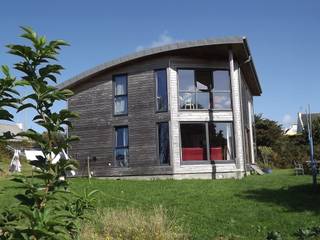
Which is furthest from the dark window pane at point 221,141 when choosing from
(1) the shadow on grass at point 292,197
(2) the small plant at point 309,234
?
(2) the small plant at point 309,234

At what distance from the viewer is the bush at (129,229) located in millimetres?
7562

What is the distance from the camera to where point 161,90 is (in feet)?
73.6

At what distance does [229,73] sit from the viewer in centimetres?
2269

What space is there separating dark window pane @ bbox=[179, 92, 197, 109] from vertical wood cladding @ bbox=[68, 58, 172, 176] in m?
1.09

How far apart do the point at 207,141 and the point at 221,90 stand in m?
2.70

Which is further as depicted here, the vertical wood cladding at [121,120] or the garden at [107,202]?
the vertical wood cladding at [121,120]

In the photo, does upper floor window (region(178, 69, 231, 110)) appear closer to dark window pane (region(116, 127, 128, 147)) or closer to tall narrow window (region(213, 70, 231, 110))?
tall narrow window (region(213, 70, 231, 110))

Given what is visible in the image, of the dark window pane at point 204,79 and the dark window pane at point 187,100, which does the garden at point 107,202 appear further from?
the dark window pane at point 204,79

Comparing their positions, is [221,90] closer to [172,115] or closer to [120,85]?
[172,115]

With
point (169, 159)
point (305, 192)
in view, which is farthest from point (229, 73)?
point (305, 192)

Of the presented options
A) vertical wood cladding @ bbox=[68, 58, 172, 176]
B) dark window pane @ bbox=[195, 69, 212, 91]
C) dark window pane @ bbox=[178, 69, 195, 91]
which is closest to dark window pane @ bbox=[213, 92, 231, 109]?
dark window pane @ bbox=[195, 69, 212, 91]

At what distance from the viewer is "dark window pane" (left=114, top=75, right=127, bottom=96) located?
23.6 metres

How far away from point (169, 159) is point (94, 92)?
5.66m

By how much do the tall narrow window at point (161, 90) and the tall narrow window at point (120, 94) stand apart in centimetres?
181
